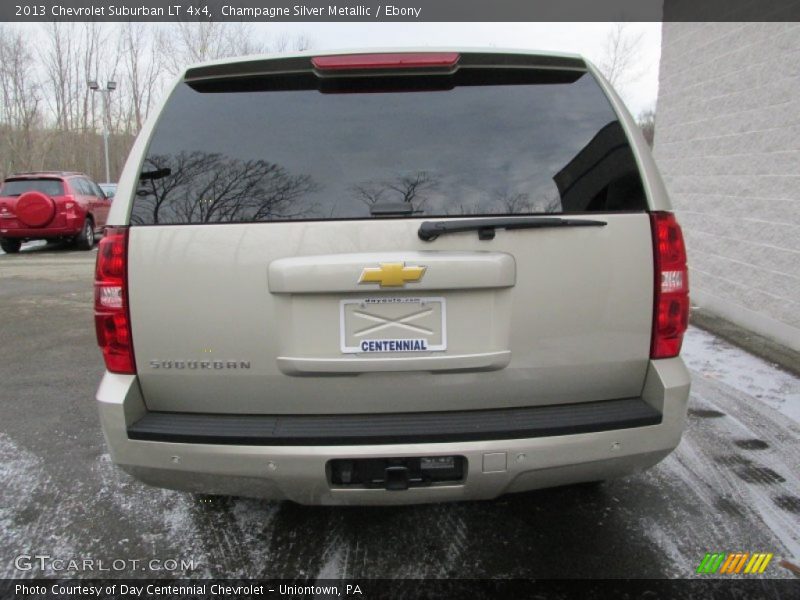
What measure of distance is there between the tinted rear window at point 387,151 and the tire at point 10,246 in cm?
1405

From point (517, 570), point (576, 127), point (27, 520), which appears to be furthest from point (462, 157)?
point (27, 520)

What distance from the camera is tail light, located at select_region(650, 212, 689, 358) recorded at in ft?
6.89

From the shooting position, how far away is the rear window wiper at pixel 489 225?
78.5 inches

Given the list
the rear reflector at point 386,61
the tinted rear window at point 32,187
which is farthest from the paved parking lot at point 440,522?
the tinted rear window at point 32,187

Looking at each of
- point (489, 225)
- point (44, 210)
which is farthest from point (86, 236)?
point (489, 225)

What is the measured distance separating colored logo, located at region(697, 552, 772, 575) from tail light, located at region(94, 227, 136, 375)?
2.44 meters

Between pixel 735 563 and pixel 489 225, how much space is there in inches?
71.3

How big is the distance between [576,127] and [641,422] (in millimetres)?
1113

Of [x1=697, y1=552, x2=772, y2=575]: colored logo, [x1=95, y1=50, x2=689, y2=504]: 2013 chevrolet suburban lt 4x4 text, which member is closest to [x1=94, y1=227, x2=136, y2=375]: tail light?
[x1=95, y1=50, x2=689, y2=504]: 2013 chevrolet suburban lt 4x4 text

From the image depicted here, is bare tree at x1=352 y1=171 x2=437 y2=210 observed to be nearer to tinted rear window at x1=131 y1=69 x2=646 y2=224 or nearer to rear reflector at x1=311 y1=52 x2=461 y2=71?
tinted rear window at x1=131 y1=69 x2=646 y2=224

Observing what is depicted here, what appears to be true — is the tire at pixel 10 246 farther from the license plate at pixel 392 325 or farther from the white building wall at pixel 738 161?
the license plate at pixel 392 325

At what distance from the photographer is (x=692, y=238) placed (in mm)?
7230

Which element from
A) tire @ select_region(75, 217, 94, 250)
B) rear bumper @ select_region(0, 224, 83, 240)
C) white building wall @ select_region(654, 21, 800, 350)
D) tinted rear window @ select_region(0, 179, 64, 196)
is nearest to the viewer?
white building wall @ select_region(654, 21, 800, 350)

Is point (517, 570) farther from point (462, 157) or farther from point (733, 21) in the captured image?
point (733, 21)
